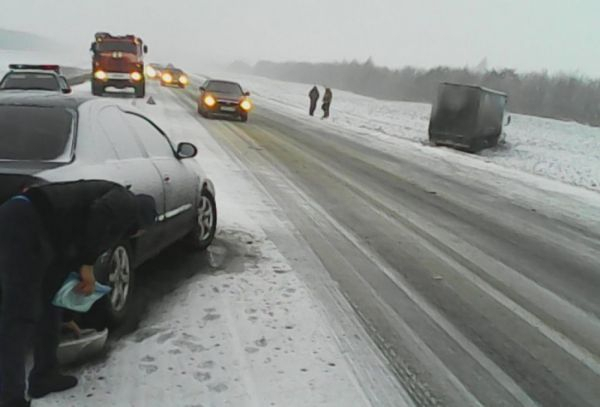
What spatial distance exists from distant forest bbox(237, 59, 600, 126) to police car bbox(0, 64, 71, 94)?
56.2 meters

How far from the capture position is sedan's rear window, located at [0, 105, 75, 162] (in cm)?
384

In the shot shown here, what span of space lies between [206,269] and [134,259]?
4.06 feet

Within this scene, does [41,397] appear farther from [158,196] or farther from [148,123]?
[148,123]

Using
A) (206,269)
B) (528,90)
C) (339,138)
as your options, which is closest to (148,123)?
(206,269)

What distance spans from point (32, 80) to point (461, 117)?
51.9 ft

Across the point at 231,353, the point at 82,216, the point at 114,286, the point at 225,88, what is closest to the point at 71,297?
the point at 82,216

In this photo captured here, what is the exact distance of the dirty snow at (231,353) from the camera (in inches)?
133

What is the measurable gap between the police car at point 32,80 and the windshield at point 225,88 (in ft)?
26.7

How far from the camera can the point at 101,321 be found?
157 inches

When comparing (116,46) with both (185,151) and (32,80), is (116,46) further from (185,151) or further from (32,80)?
(185,151)

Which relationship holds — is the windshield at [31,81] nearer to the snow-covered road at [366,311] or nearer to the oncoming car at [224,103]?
the oncoming car at [224,103]

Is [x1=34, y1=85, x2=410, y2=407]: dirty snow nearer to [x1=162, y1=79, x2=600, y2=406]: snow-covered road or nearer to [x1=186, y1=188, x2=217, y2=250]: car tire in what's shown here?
[x1=186, y1=188, x2=217, y2=250]: car tire

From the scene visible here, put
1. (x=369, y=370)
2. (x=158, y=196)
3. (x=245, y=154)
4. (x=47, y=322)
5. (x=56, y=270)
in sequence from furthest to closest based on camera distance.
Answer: (x=245, y=154), (x=158, y=196), (x=369, y=370), (x=47, y=322), (x=56, y=270)

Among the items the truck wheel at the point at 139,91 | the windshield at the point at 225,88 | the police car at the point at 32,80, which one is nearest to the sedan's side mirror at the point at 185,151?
the police car at the point at 32,80
